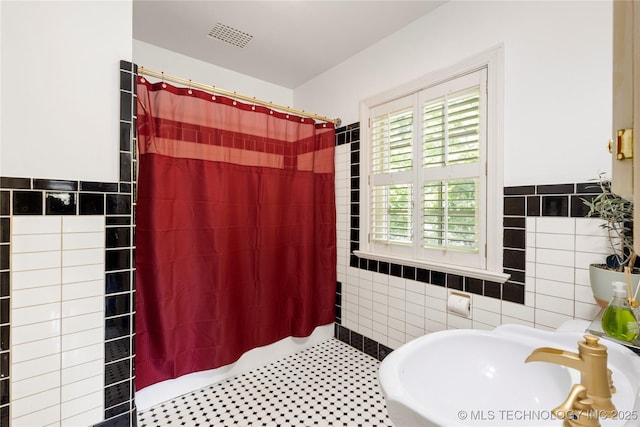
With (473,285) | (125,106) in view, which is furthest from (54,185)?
(473,285)

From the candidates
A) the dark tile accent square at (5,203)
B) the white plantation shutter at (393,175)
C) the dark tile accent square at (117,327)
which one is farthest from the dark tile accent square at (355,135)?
the dark tile accent square at (5,203)

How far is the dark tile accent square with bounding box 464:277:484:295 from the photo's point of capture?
148 cm

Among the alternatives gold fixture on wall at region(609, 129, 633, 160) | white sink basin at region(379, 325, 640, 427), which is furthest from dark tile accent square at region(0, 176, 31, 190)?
gold fixture on wall at region(609, 129, 633, 160)

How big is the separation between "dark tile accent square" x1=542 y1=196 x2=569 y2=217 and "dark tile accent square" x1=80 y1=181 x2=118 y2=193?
1.94m

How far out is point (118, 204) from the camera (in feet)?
4.22

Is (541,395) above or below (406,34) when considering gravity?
below

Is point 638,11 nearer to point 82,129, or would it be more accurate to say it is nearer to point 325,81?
point 82,129

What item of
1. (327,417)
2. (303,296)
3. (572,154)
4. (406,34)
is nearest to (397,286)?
(303,296)

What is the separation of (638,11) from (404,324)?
178 centimetres

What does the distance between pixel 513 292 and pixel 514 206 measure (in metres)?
0.42

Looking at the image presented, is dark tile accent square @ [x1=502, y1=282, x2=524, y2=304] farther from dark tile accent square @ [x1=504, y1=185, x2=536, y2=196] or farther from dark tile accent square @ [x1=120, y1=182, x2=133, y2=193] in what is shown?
dark tile accent square @ [x1=120, y1=182, x2=133, y2=193]

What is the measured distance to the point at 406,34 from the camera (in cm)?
181

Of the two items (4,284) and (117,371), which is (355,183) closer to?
(117,371)

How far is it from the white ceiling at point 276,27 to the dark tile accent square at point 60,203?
4.02 ft
